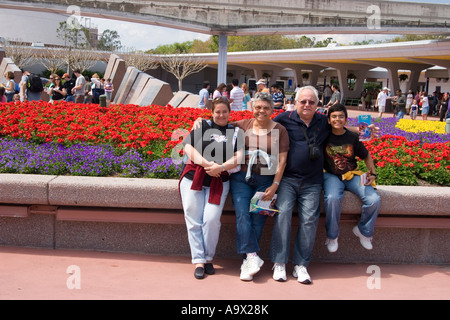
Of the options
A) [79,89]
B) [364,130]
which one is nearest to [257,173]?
[364,130]

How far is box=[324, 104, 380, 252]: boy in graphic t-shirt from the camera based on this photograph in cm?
451

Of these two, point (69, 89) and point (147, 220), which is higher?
point (69, 89)

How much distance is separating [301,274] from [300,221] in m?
0.46

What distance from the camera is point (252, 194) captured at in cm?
Result: 454

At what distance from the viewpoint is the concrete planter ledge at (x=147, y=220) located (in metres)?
4.59

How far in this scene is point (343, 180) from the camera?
15.4ft

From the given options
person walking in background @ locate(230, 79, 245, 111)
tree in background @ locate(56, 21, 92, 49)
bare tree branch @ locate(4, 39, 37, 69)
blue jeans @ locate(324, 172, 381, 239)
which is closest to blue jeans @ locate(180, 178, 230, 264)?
blue jeans @ locate(324, 172, 381, 239)

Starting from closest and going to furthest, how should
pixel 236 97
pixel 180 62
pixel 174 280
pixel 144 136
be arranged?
pixel 174 280 < pixel 144 136 < pixel 236 97 < pixel 180 62

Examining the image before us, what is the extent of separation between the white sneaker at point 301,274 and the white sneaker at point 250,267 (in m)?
0.32

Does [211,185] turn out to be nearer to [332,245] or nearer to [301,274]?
[301,274]

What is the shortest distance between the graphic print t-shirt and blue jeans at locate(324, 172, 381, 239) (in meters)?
0.11

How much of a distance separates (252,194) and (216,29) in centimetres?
2780

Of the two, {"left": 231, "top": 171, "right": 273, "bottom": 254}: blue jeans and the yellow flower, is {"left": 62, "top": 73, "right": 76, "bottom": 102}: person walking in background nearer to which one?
the yellow flower

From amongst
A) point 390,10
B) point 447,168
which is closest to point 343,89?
point 390,10
